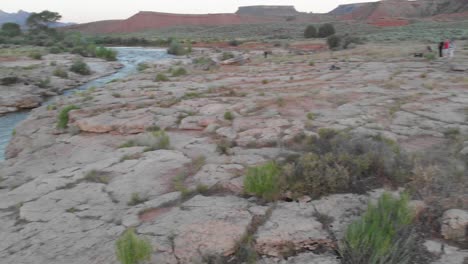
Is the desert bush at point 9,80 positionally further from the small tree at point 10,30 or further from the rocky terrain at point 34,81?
the small tree at point 10,30

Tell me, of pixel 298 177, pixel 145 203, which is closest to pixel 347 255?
pixel 298 177

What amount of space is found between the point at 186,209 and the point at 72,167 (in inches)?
107

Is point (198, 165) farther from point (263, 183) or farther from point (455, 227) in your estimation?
point (455, 227)

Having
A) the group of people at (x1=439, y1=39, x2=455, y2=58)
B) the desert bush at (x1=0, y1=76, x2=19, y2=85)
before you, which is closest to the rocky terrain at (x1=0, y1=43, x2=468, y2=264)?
the group of people at (x1=439, y1=39, x2=455, y2=58)

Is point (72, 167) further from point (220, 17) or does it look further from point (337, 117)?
point (220, 17)

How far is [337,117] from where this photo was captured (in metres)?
7.14

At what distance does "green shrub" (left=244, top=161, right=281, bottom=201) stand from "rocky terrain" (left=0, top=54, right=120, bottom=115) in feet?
39.6

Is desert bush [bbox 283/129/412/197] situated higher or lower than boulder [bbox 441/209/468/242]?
higher

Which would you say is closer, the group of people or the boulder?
the boulder

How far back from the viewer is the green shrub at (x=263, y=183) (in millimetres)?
4320

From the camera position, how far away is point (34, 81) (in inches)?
682

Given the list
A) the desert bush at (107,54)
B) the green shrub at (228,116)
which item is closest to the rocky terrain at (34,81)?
the desert bush at (107,54)

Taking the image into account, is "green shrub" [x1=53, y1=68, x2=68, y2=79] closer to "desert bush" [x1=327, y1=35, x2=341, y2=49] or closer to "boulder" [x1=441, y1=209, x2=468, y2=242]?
"desert bush" [x1=327, y1=35, x2=341, y2=49]

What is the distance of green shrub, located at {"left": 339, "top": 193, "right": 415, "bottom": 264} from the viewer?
10.5 feet
